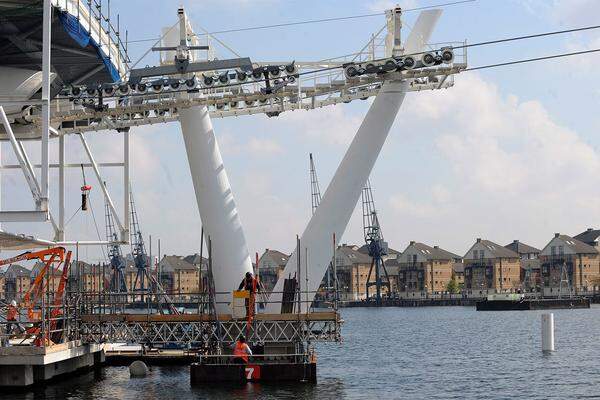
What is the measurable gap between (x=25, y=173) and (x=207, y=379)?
11224 mm

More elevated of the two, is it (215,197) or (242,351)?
(215,197)

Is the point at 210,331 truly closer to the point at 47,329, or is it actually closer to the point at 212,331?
the point at 212,331

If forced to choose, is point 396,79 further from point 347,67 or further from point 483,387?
point 483,387

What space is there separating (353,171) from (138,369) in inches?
577

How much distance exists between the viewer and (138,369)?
52.2 metres

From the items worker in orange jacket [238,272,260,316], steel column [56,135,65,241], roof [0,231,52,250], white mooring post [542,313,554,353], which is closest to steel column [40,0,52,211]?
roof [0,231,52,250]

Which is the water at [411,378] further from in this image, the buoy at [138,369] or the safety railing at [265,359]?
the safety railing at [265,359]

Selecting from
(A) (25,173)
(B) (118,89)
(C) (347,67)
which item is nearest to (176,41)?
(B) (118,89)

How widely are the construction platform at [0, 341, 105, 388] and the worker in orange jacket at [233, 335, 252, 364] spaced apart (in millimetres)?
7668

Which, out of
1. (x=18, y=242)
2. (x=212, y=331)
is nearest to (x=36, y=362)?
(x=18, y=242)

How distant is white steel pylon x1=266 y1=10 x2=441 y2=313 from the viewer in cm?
5403

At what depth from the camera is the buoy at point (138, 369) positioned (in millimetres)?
52188

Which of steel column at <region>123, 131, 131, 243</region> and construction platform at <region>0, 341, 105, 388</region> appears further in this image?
steel column at <region>123, 131, 131, 243</region>

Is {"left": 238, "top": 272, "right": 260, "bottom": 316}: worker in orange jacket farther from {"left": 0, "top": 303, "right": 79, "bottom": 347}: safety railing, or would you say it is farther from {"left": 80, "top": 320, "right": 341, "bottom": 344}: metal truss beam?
{"left": 0, "top": 303, "right": 79, "bottom": 347}: safety railing
